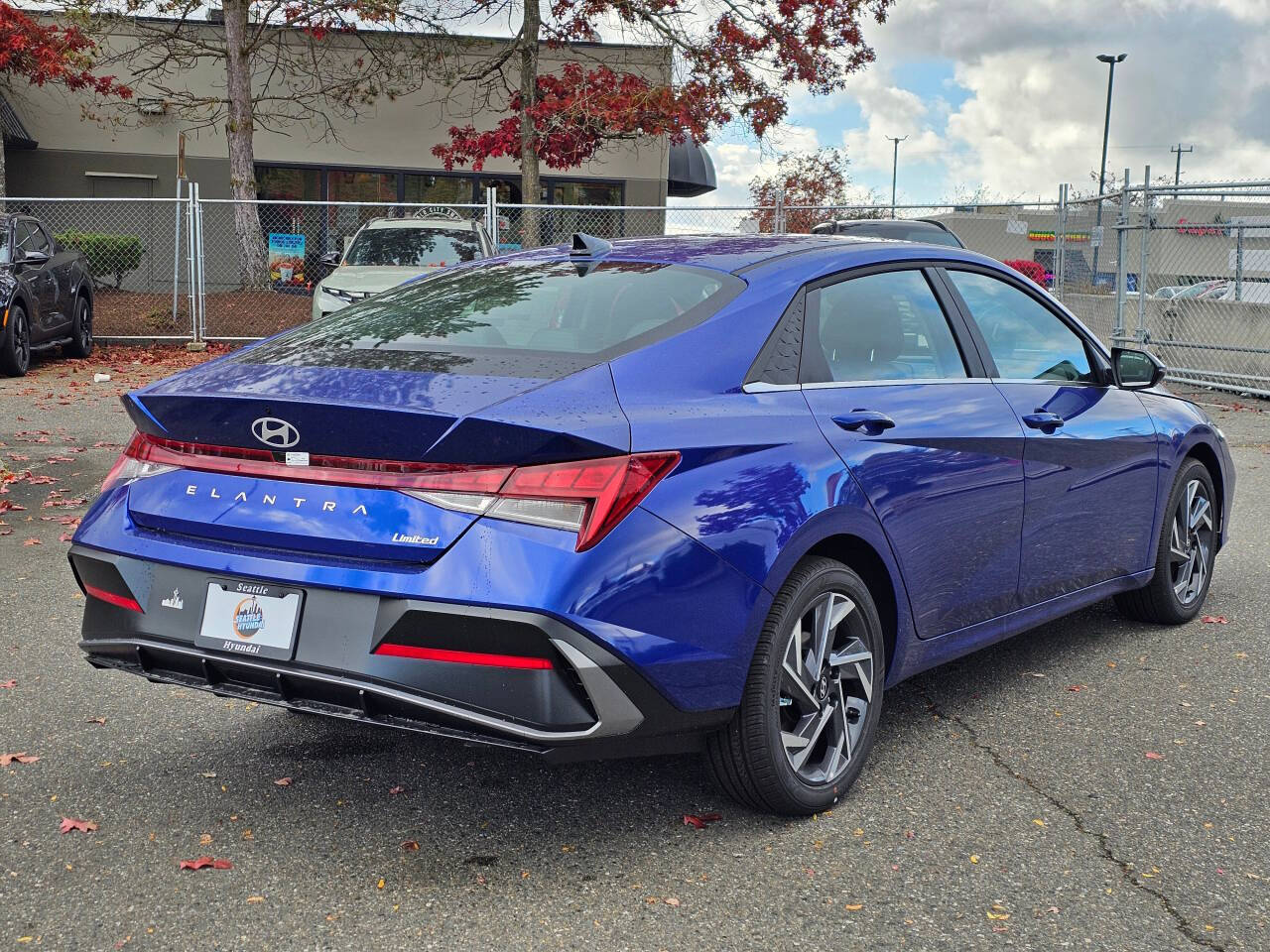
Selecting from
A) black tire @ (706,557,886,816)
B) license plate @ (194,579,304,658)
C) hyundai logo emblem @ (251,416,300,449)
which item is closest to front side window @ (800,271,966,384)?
black tire @ (706,557,886,816)

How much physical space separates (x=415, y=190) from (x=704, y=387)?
2510 cm

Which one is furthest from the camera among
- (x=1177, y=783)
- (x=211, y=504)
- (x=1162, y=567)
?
(x=1162, y=567)

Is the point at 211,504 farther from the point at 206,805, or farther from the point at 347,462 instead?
the point at 206,805

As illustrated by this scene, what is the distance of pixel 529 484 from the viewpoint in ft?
9.91

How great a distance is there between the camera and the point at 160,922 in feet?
9.88

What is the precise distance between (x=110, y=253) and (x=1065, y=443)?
70.3 ft

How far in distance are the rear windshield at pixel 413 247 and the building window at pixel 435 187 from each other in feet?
38.6

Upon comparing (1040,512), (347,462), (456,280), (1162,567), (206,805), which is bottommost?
(206,805)

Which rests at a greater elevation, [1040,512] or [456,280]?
[456,280]

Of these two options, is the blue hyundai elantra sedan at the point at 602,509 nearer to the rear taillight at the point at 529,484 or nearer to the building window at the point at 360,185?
the rear taillight at the point at 529,484

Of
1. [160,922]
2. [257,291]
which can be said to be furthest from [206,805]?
[257,291]

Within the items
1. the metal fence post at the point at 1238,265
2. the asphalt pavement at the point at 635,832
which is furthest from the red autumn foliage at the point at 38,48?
the asphalt pavement at the point at 635,832

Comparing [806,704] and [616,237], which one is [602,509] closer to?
[806,704]

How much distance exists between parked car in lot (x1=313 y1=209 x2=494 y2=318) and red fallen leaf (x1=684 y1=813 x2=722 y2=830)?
38.3 feet
